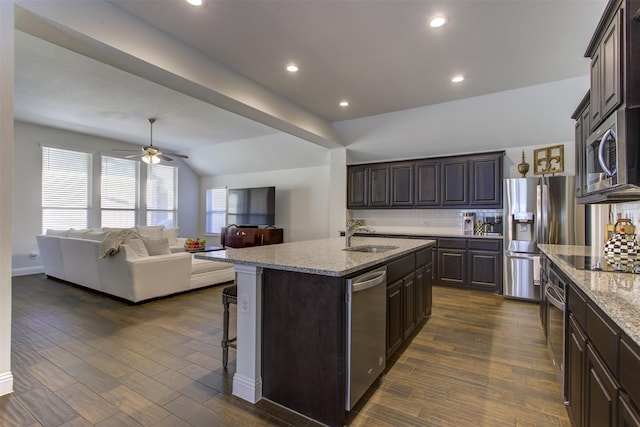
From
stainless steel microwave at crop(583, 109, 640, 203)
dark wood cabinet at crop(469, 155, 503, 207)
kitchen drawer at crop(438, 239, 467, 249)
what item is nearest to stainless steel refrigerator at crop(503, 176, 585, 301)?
dark wood cabinet at crop(469, 155, 503, 207)

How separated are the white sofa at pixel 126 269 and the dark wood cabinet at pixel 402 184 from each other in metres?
3.39

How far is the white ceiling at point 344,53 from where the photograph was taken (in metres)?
2.58

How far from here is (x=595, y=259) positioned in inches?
90.4

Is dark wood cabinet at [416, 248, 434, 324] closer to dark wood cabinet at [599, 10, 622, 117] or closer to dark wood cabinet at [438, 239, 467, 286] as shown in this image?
dark wood cabinet at [438, 239, 467, 286]

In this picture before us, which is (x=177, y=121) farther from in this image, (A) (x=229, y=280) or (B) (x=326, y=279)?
(B) (x=326, y=279)

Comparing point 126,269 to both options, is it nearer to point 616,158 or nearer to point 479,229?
point 616,158

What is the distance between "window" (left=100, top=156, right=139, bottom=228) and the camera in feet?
24.1

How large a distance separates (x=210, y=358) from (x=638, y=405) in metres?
2.69

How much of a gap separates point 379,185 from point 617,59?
4457 mm

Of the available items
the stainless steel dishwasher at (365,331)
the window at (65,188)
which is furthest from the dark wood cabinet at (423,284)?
the window at (65,188)

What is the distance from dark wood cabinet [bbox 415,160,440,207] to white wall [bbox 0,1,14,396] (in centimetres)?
534

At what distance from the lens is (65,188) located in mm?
6719

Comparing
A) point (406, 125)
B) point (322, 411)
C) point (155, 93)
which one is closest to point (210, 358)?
point (322, 411)

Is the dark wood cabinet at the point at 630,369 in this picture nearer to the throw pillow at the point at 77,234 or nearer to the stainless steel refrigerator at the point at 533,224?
the stainless steel refrigerator at the point at 533,224
